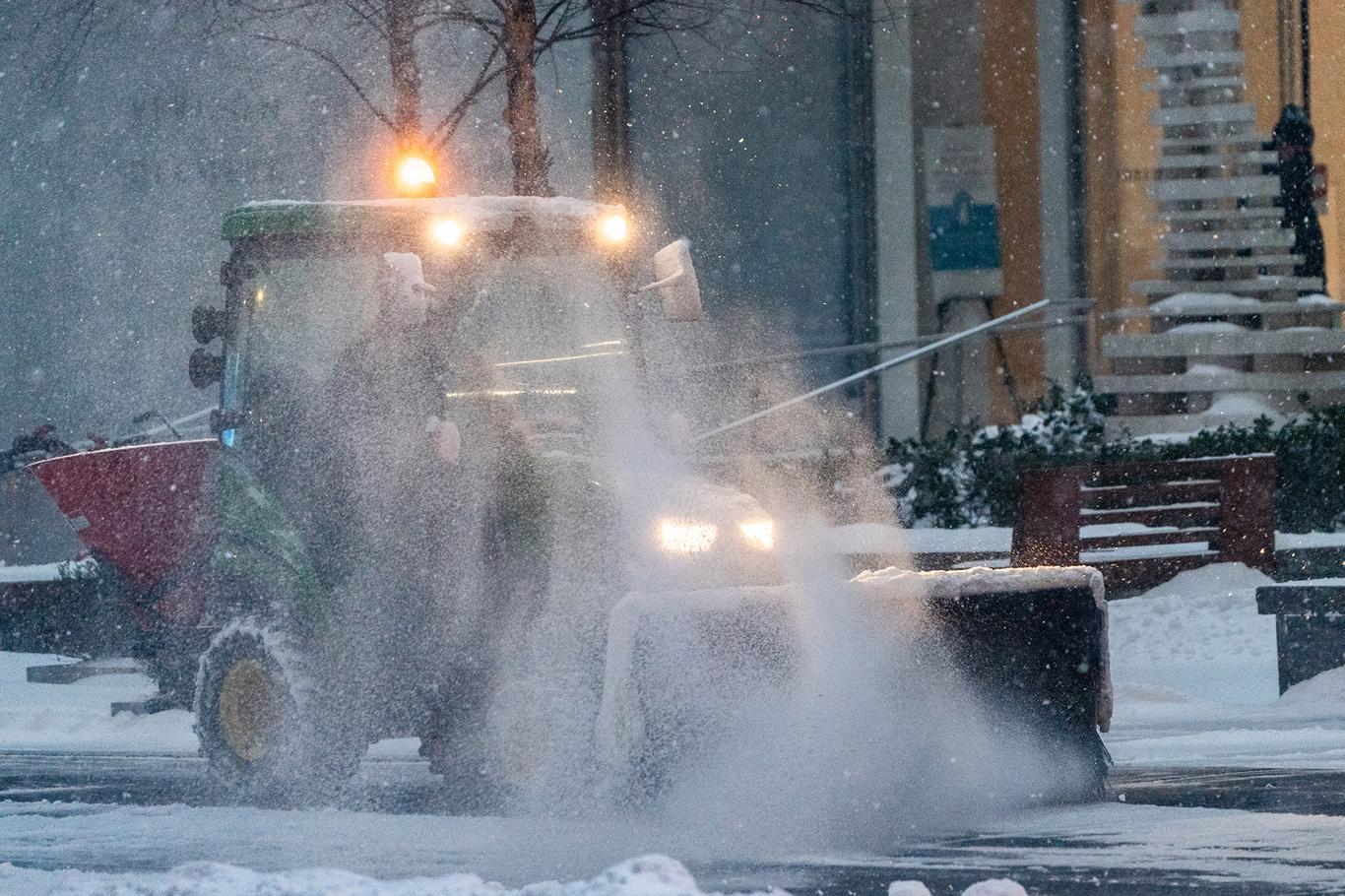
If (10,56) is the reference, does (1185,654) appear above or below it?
below

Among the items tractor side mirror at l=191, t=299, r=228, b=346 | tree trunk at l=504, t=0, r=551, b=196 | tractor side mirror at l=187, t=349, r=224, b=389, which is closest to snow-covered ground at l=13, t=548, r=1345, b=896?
tractor side mirror at l=187, t=349, r=224, b=389

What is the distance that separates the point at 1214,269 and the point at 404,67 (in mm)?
7437

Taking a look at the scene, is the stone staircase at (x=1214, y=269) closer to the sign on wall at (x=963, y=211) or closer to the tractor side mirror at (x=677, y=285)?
the sign on wall at (x=963, y=211)

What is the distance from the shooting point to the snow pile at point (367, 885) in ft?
18.6

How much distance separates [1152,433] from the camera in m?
16.5

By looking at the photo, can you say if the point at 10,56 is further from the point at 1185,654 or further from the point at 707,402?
the point at 1185,654

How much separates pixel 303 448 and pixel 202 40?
391 inches

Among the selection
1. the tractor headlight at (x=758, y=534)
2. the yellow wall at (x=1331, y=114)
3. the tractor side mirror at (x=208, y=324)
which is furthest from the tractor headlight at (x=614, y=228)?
the yellow wall at (x=1331, y=114)

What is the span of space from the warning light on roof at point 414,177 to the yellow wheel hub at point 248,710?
217 centimetres

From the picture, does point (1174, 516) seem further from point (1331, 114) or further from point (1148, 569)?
Answer: point (1331, 114)

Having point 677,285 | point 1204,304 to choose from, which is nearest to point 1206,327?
point 1204,304

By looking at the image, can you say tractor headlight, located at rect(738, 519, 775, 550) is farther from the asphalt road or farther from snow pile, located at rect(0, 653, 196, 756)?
snow pile, located at rect(0, 653, 196, 756)

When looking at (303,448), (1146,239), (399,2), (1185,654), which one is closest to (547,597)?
(303,448)

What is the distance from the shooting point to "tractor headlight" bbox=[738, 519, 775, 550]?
24.8 ft
